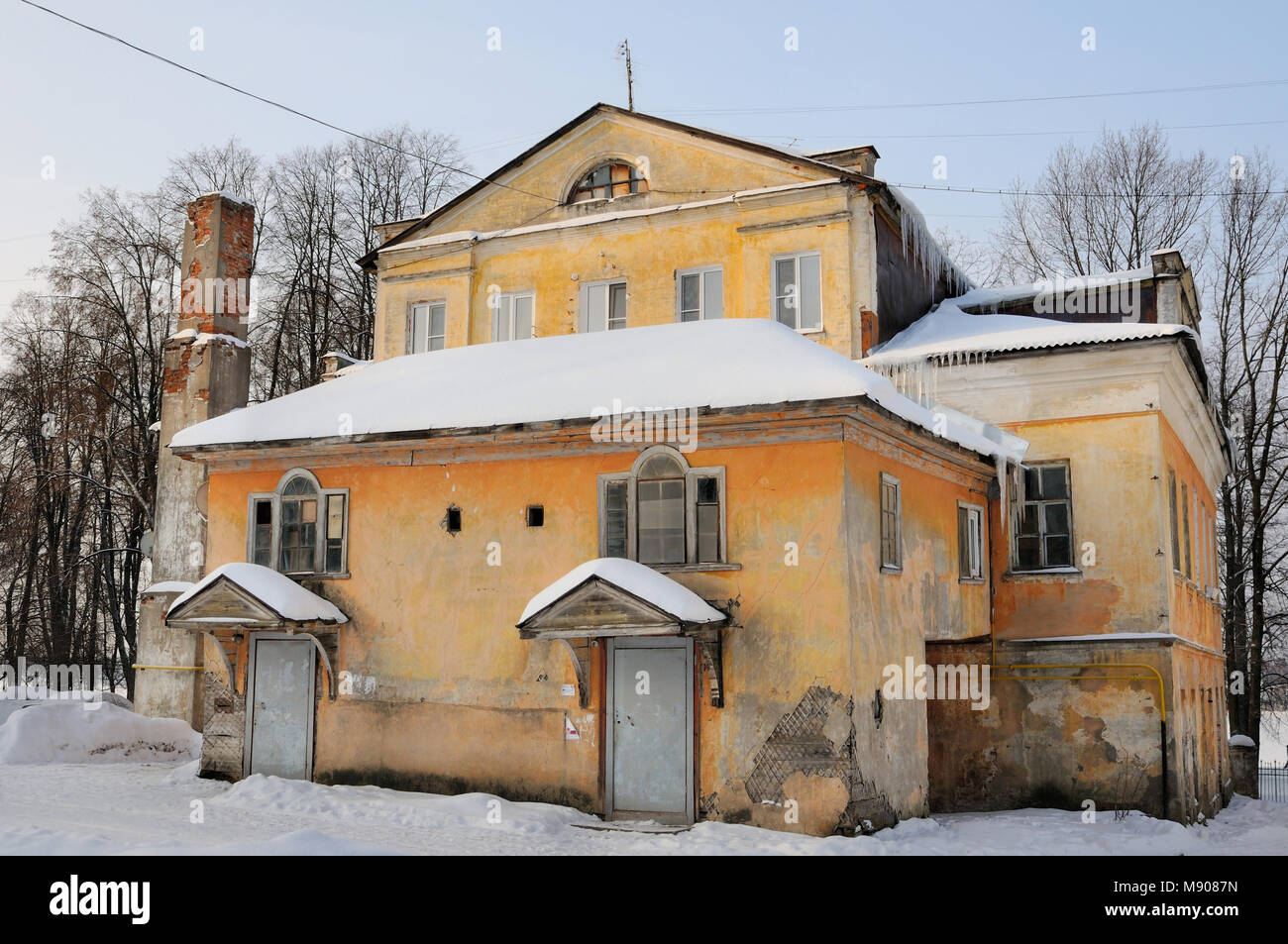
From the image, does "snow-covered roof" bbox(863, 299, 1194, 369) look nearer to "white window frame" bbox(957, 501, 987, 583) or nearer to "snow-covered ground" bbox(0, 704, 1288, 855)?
"white window frame" bbox(957, 501, 987, 583)

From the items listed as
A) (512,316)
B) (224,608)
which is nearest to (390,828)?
(224,608)

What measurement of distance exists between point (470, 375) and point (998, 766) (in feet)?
32.2

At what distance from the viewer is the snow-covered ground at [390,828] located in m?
11.3

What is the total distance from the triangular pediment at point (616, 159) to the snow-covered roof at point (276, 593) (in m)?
10.5

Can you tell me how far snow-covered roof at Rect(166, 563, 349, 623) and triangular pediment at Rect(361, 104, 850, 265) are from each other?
10.5 m

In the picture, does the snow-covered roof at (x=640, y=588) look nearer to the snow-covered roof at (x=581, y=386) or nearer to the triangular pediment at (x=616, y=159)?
the snow-covered roof at (x=581, y=386)

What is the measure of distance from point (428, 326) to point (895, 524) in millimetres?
12976

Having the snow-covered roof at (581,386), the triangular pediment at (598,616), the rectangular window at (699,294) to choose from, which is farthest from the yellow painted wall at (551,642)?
the rectangular window at (699,294)

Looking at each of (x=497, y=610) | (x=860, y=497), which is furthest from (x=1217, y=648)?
(x=497, y=610)

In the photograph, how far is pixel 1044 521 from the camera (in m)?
18.7

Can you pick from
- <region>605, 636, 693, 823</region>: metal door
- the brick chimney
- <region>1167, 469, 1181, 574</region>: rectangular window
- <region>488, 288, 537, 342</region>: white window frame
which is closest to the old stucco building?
<region>605, 636, 693, 823</region>: metal door

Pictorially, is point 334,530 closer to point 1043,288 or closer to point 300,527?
point 300,527

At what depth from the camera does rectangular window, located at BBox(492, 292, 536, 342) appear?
927 inches

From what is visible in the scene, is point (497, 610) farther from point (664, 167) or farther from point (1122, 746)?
point (664, 167)
